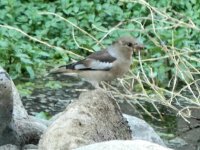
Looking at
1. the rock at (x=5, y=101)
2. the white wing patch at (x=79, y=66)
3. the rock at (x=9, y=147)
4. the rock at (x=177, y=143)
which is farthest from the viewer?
the rock at (x=177, y=143)

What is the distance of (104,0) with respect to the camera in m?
11.4

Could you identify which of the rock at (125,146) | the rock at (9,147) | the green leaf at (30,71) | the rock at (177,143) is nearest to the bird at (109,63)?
the rock at (9,147)

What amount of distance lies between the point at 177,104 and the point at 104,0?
2787 millimetres

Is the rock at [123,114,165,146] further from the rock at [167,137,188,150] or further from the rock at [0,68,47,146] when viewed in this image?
the rock at [0,68,47,146]

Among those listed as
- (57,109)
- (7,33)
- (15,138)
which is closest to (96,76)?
(15,138)

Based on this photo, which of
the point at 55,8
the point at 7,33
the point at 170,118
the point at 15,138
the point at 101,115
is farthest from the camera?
the point at 55,8

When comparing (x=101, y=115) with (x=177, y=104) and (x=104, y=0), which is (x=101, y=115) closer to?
(x=177, y=104)

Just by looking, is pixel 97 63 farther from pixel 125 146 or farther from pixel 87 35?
pixel 87 35

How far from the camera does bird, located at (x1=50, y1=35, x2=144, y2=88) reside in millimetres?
7211

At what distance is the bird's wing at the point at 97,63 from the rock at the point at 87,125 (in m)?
0.24

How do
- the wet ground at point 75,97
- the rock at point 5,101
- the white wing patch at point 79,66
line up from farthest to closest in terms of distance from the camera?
the wet ground at point 75,97, the white wing patch at point 79,66, the rock at point 5,101

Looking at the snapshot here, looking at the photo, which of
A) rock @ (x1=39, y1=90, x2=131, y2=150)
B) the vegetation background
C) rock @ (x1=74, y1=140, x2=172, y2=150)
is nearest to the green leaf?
the vegetation background

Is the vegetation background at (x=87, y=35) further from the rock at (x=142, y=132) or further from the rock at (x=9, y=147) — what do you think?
the rock at (x=9, y=147)

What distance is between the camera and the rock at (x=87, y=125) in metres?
6.34
